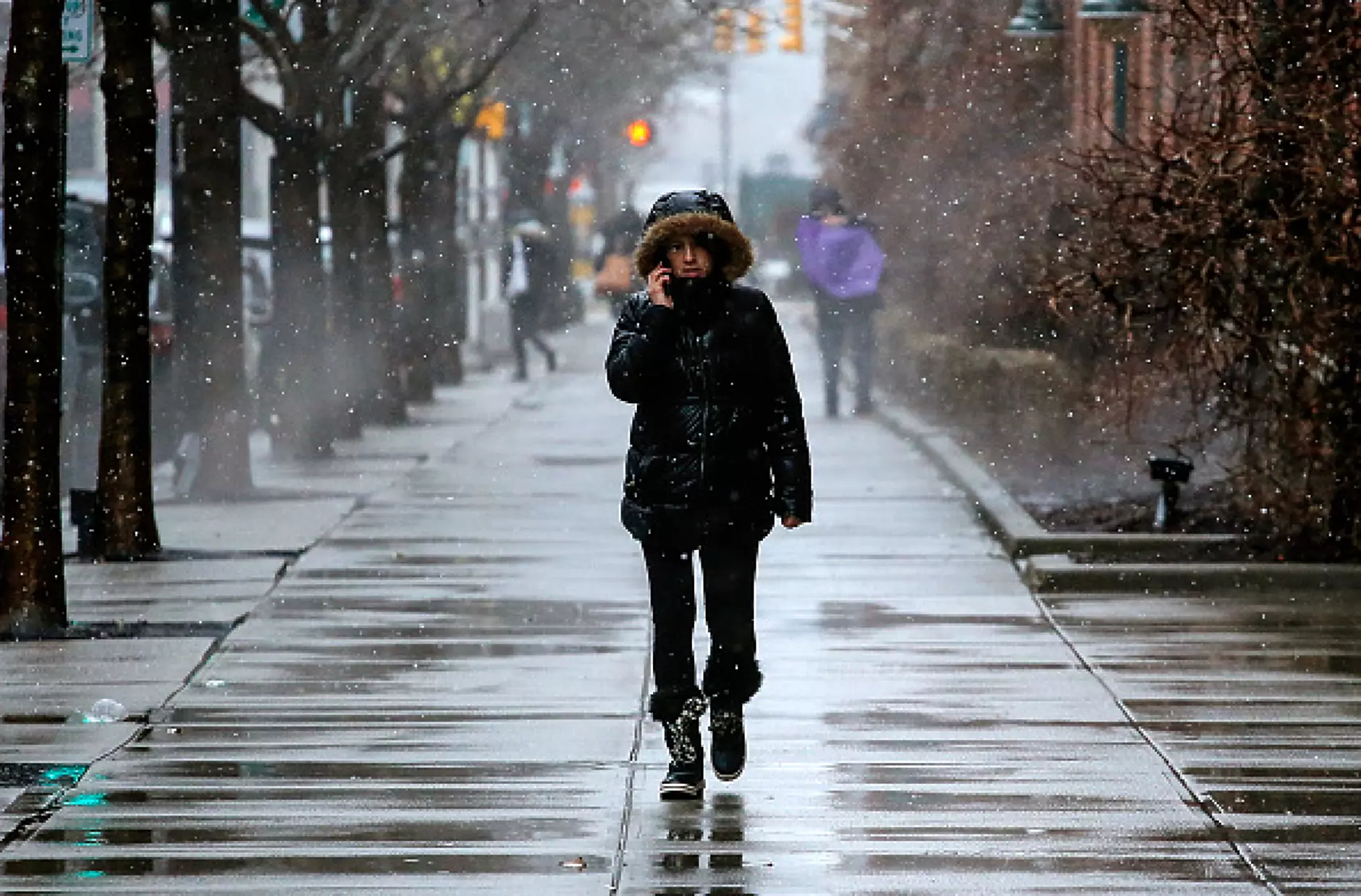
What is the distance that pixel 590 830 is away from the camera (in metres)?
7.53

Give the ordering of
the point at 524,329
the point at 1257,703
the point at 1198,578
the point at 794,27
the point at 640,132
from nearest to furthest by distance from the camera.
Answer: the point at 1257,703
the point at 1198,578
the point at 524,329
the point at 794,27
the point at 640,132

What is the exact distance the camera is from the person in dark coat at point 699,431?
25.9ft

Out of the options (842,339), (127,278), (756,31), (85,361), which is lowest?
(842,339)

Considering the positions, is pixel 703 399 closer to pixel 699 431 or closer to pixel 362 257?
pixel 699 431

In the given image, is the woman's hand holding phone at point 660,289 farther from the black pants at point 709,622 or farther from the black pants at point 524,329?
the black pants at point 524,329

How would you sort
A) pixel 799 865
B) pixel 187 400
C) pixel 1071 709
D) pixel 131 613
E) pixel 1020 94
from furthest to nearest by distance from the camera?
1. pixel 1020 94
2. pixel 187 400
3. pixel 131 613
4. pixel 1071 709
5. pixel 799 865

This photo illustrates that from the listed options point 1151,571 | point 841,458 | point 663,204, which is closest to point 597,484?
point 841,458

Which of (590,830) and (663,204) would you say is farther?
(663,204)

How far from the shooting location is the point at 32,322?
11180mm

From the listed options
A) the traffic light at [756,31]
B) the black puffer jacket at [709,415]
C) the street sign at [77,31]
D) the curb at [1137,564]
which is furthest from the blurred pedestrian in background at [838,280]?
the black puffer jacket at [709,415]

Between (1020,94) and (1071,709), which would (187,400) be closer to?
(1071,709)

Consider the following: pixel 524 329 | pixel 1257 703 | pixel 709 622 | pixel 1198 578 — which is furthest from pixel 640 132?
Result: pixel 709 622

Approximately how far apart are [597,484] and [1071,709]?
29.9 ft

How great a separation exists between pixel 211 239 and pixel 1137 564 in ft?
23.2
